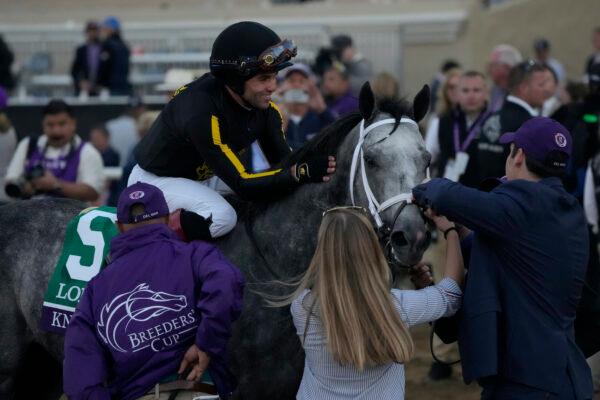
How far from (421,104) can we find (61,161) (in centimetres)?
375

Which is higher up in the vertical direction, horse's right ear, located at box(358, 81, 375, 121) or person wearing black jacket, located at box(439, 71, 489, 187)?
horse's right ear, located at box(358, 81, 375, 121)

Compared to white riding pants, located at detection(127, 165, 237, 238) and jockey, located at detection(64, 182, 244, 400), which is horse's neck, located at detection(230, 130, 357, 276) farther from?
jockey, located at detection(64, 182, 244, 400)

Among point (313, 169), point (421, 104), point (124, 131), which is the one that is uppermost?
point (421, 104)

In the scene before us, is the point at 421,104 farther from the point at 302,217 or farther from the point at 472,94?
the point at 472,94

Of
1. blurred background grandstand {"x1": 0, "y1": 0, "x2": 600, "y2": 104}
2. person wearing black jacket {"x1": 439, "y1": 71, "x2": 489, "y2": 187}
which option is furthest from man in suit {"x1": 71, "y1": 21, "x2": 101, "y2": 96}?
person wearing black jacket {"x1": 439, "y1": 71, "x2": 489, "y2": 187}

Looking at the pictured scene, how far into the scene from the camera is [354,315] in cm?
358

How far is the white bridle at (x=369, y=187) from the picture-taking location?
172 inches

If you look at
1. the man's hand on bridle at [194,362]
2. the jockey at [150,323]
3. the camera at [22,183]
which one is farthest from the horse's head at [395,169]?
the camera at [22,183]

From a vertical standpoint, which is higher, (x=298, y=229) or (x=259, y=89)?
(x=259, y=89)

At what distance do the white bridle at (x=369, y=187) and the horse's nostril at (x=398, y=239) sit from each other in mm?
120

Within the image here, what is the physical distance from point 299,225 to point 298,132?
4390 millimetres

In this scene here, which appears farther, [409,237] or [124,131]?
[124,131]

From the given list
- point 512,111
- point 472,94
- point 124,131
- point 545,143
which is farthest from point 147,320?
point 124,131

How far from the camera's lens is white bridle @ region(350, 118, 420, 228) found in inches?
→ 172
